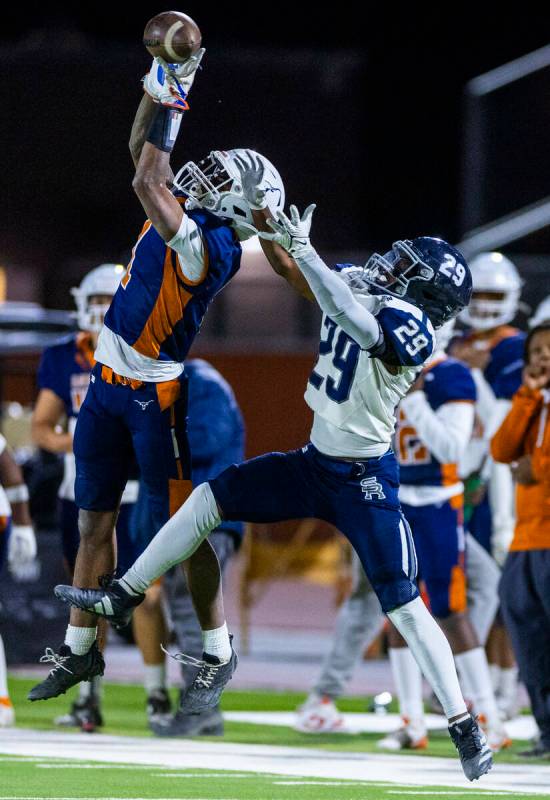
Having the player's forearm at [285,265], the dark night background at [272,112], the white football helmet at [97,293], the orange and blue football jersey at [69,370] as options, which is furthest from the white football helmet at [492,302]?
the dark night background at [272,112]

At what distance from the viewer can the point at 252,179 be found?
5.36m

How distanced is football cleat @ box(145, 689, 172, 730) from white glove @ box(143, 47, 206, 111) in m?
3.27

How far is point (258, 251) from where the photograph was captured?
17984mm

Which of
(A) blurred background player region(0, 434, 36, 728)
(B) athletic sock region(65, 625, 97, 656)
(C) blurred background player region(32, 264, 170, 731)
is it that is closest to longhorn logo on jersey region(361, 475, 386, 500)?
(B) athletic sock region(65, 625, 97, 656)

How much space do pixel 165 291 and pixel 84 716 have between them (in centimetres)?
283

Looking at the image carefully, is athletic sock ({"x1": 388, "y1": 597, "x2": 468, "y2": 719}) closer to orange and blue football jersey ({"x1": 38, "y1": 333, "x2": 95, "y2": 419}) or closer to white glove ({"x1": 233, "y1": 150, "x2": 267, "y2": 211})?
white glove ({"x1": 233, "y1": 150, "x2": 267, "y2": 211})

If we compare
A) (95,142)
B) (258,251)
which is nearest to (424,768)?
(258,251)

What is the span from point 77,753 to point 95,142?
13.3m

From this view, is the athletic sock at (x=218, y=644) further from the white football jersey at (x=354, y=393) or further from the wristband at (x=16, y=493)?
the wristband at (x=16, y=493)

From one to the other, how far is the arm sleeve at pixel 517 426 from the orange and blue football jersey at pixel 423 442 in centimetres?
32

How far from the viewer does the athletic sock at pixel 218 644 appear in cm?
575

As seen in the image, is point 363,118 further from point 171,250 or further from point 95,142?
point 171,250

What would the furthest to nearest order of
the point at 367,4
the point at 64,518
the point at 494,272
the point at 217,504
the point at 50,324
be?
the point at 367,4 < the point at 50,324 < the point at 494,272 < the point at 64,518 < the point at 217,504

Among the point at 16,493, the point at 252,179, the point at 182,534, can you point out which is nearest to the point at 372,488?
the point at 182,534
